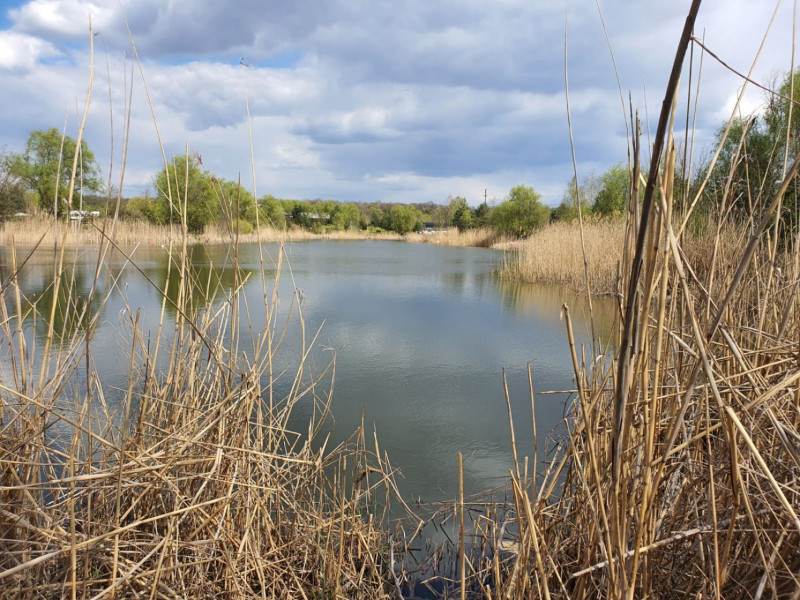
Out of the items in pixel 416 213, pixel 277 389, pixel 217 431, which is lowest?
pixel 277 389

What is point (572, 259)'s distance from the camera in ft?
25.7

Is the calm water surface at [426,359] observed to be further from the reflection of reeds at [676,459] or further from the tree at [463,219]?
the tree at [463,219]

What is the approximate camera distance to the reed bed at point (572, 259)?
673 centimetres

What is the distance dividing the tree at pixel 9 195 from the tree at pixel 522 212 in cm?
1464

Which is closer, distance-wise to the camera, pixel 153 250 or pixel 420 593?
pixel 420 593

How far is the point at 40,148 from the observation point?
15547 millimetres

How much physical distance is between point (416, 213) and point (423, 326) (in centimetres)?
2918

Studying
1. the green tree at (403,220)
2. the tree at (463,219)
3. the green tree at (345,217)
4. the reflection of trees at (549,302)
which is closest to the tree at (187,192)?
the reflection of trees at (549,302)

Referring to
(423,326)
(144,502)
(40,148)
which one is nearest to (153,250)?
(40,148)

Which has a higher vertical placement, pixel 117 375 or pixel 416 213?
pixel 416 213

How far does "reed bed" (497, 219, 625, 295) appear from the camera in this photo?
6.73m

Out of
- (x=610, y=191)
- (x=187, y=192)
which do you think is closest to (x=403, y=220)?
(x=610, y=191)

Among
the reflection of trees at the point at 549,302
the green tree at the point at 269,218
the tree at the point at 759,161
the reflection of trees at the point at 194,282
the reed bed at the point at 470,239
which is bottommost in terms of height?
the reflection of trees at the point at 549,302

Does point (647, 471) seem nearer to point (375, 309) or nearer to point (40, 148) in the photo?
point (375, 309)
